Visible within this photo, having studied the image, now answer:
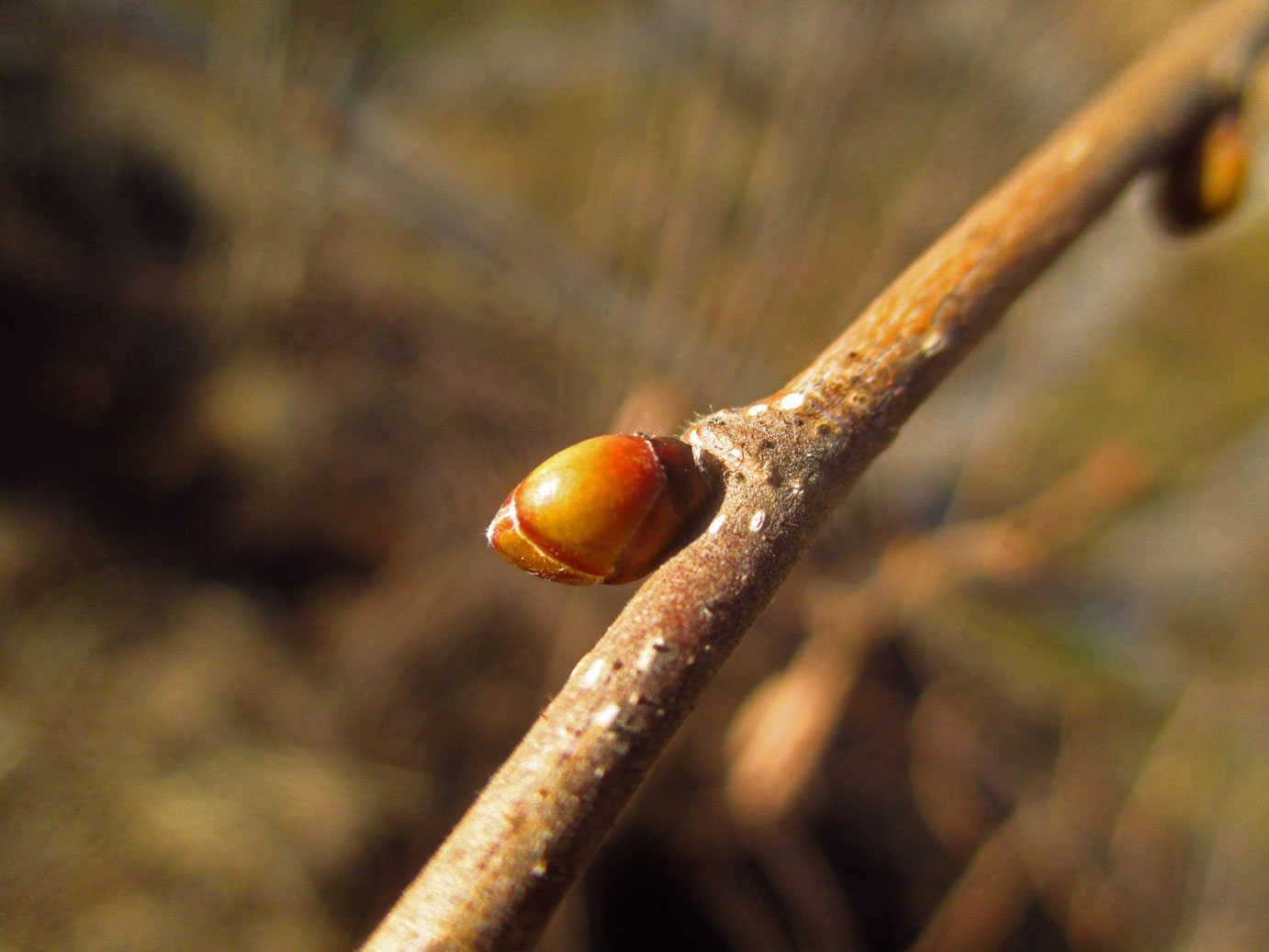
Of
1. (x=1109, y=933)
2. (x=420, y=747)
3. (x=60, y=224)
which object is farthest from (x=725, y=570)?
(x=1109, y=933)

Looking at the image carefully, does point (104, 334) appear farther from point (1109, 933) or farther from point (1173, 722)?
point (1173, 722)

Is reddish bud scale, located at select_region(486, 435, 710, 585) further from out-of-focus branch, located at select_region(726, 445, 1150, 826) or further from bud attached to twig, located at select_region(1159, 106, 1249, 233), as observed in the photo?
out-of-focus branch, located at select_region(726, 445, 1150, 826)

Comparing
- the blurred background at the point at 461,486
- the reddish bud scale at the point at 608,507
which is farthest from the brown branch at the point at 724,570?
the blurred background at the point at 461,486

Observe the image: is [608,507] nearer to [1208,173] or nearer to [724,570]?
[724,570]

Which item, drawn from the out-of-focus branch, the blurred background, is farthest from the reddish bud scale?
the out-of-focus branch

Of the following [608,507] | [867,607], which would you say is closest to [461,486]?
[867,607]

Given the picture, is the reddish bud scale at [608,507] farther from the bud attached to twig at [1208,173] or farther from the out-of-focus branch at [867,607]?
the out-of-focus branch at [867,607]
